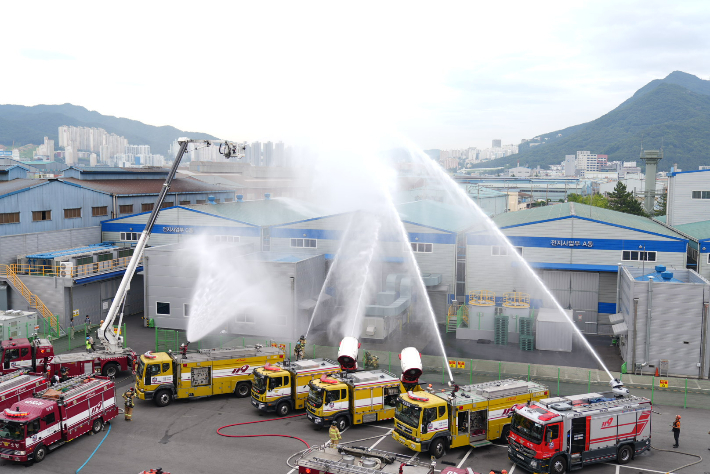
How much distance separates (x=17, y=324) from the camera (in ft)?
123

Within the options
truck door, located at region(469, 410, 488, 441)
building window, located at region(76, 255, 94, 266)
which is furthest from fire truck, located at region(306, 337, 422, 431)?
building window, located at region(76, 255, 94, 266)

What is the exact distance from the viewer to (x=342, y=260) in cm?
4825

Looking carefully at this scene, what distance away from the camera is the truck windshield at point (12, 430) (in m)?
21.2

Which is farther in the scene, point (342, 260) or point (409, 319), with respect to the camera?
point (342, 260)

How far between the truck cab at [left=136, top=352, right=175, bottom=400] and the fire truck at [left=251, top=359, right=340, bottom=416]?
447cm

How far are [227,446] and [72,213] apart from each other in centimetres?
3685

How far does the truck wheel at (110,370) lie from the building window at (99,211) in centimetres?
2643

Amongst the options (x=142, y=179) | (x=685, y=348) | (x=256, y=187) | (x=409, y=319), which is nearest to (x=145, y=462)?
(x=409, y=319)

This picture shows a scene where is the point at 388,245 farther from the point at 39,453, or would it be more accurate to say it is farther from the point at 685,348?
the point at 39,453

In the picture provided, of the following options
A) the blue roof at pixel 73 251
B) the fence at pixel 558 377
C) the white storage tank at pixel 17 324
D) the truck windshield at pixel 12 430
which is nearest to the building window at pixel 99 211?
the blue roof at pixel 73 251

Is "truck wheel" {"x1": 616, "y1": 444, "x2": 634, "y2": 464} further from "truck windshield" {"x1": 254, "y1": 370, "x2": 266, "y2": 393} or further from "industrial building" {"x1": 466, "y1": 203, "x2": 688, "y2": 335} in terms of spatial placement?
"industrial building" {"x1": 466, "y1": 203, "x2": 688, "y2": 335}

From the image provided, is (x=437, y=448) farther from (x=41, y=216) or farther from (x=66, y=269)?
(x=41, y=216)

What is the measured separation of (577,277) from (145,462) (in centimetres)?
3433

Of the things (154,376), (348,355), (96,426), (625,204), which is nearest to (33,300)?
(154,376)
